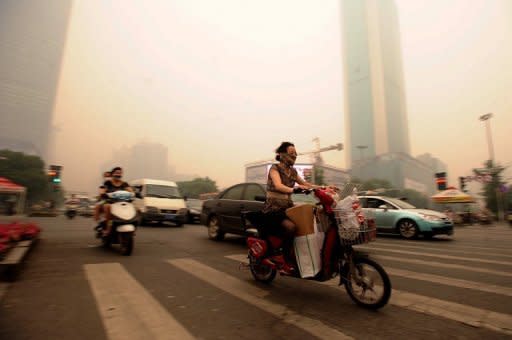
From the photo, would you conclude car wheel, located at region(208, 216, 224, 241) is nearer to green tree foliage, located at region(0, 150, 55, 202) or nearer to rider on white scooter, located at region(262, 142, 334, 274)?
rider on white scooter, located at region(262, 142, 334, 274)

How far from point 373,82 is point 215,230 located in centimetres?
16687

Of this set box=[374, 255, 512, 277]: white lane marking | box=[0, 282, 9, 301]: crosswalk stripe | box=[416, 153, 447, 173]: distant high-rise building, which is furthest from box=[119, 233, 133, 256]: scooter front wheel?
box=[416, 153, 447, 173]: distant high-rise building

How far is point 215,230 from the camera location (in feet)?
30.0

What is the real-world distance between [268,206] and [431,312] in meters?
2.04

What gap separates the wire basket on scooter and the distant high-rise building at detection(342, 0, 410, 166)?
147 m

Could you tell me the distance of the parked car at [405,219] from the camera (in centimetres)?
1025

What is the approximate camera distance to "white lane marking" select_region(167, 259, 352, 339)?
2.75 metres

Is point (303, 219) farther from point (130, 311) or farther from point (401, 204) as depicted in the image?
point (401, 204)

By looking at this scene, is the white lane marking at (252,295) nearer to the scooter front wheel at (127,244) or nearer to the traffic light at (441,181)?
the scooter front wheel at (127,244)

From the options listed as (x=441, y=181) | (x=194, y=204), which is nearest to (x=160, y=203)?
(x=194, y=204)

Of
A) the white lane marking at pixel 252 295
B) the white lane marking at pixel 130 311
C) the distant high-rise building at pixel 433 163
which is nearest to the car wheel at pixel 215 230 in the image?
the white lane marking at pixel 252 295

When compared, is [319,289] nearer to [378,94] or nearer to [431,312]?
[431,312]

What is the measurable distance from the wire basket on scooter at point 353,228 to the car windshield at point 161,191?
38.0ft

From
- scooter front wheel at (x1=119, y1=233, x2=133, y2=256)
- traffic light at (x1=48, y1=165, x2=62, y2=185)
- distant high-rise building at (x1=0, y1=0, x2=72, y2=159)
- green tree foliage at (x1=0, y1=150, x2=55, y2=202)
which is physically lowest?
scooter front wheel at (x1=119, y1=233, x2=133, y2=256)
